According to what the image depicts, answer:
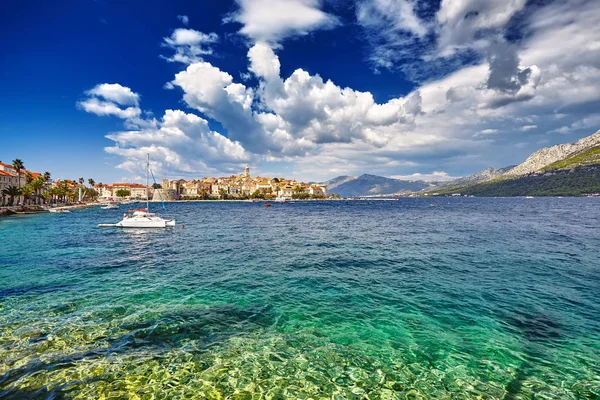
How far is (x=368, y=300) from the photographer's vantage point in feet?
47.6

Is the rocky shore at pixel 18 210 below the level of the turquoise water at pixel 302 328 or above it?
above

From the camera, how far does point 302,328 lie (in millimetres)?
11289

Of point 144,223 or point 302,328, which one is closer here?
point 302,328

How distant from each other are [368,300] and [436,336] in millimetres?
4130

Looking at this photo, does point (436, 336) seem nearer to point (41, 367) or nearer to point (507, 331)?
point (507, 331)

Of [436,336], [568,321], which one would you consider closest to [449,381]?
[436,336]

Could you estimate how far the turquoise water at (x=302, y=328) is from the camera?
25.4 ft

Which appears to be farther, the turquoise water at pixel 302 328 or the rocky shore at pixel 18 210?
the rocky shore at pixel 18 210

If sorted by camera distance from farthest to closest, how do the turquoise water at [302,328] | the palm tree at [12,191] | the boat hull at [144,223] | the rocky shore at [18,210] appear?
the palm tree at [12,191], the rocky shore at [18,210], the boat hull at [144,223], the turquoise water at [302,328]

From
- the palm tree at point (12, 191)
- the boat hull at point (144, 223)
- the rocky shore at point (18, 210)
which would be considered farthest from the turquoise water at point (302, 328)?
the palm tree at point (12, 191)

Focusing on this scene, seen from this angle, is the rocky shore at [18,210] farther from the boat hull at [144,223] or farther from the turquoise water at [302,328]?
the turquoise water at [302,328]

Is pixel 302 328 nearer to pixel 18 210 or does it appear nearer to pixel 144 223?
pixel 144 223

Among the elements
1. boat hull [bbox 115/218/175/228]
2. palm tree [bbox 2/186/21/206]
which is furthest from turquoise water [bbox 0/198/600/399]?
palm tree [bbox 2/186/21/206]

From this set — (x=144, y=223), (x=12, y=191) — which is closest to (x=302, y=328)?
(x=144, y=223)
